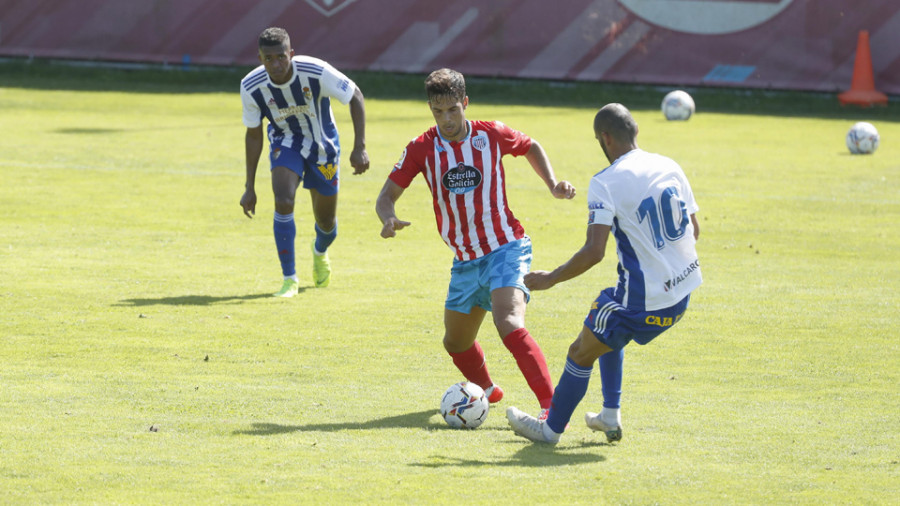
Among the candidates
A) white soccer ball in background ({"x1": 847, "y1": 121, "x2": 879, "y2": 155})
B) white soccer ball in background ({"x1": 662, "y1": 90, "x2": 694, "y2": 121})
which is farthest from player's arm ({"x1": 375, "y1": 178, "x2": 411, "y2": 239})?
white soccer ball in background ({"x1": 662, "y1": 90, "x2": 694, "y2": 121})

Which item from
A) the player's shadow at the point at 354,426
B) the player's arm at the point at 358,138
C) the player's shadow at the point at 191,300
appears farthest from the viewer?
the player's arm at the point at 358,138

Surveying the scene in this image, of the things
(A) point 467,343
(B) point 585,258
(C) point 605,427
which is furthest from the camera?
(A) point 467,343

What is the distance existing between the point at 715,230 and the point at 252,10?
15.6m

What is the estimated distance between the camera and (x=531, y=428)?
6234 mm

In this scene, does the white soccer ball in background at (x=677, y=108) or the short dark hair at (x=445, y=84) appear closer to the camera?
the short dark hair at (x=445, y=84)

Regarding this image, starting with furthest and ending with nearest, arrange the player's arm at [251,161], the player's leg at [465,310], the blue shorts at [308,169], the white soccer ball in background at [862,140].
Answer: the white soccer ball in background at [862,140] < the blue shorts at [308,169] < the player's arm at [251,161] < the player's leg at [465,310]

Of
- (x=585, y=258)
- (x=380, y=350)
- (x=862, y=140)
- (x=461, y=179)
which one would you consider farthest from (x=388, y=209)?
(x=862, y=140)

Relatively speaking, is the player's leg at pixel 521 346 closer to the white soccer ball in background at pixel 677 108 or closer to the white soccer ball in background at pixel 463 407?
the white soccer ball in background at pixel 463 407

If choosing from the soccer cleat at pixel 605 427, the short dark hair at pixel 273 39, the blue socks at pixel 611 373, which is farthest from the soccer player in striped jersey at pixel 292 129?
the soccer cleat at pixel 605 427

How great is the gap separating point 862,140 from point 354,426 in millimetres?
14332

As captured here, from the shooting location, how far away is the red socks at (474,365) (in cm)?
702

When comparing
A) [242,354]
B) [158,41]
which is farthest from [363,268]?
[158,41]

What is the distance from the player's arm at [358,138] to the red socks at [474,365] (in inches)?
117

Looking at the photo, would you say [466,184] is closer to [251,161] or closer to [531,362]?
[531,362]
